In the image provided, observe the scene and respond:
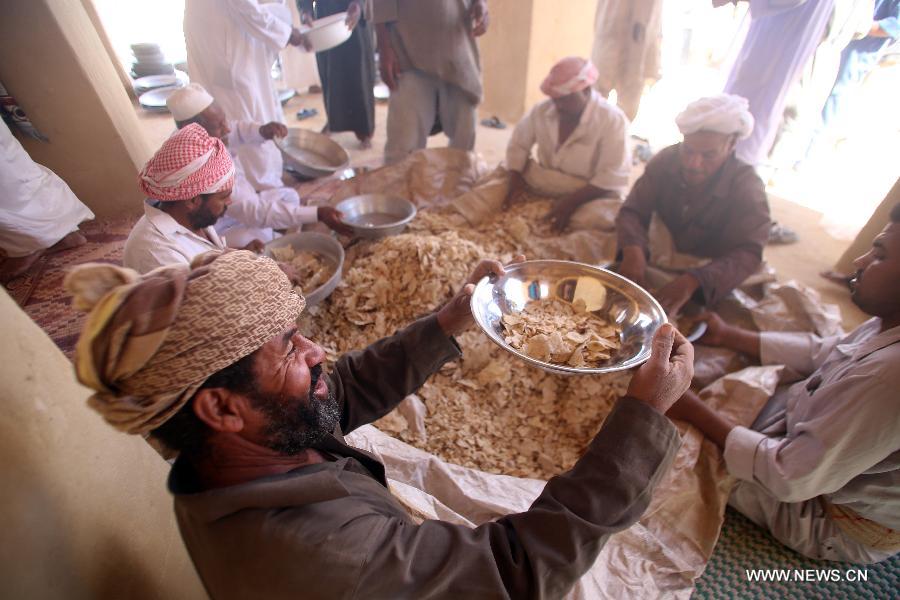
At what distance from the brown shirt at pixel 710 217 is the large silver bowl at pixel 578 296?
42.6 inches

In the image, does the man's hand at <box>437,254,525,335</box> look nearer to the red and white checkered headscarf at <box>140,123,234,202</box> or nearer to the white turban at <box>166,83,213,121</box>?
the red and white checkered headscarf at <box>140,123,234,202</box>

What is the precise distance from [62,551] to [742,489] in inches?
93.8

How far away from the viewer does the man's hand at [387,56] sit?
4.17 m

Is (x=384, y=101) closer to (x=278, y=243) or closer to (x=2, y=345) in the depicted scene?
(x=278, y=243)

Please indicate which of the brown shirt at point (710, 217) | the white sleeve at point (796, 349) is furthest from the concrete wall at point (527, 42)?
the white sleeve at point (796, 349)

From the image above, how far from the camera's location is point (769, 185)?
16.8ft

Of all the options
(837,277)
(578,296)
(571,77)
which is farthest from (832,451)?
(837,277)

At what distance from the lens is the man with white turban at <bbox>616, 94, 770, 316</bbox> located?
8.32 feet

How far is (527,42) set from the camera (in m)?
6.38

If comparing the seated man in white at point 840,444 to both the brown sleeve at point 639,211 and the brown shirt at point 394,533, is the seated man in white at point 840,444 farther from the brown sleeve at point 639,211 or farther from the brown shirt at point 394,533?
the brown sleeve at point 639,211

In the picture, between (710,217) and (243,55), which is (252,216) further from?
(710,217)

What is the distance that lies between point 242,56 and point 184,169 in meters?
2.48

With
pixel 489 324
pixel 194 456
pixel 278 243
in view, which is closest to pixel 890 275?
pixel 489 324

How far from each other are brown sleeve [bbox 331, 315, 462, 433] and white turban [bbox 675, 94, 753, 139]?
7.12 ft
